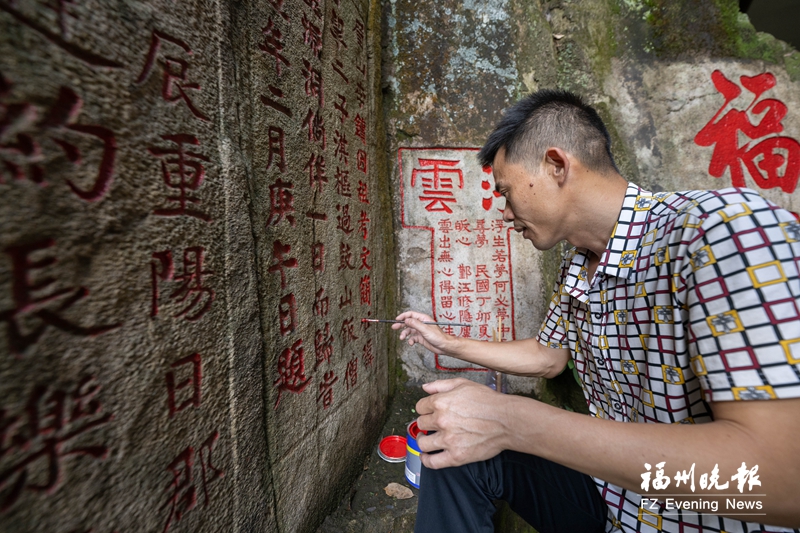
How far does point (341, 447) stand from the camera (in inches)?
81.0

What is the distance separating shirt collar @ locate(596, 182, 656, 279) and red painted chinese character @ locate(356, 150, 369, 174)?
164cm

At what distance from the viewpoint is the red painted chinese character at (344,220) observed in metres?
2.10

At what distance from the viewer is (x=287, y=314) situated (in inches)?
60.0

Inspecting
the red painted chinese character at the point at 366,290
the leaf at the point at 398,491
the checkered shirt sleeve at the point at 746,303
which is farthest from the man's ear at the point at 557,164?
the leaf at the point at 398,491

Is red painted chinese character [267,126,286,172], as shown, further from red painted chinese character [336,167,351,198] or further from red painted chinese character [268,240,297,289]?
red painted chinese character [336,167,351,198]

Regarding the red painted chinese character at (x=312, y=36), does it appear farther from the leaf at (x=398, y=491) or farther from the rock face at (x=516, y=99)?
the leaf at (x=398, y=491)

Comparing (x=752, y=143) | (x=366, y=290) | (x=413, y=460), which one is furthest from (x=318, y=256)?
(x=752, y=143)

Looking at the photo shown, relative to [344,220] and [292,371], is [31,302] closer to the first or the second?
[292,371]

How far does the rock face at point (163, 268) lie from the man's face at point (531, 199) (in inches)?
35.6

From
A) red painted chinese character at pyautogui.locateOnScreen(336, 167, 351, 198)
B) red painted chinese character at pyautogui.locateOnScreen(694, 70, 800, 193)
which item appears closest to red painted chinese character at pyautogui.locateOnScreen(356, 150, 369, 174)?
red painted chinese character at pyautogui.locateOnScreen(336, 167, 351, 198)

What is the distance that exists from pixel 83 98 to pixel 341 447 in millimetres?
1921

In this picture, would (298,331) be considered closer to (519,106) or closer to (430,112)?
(519,106)

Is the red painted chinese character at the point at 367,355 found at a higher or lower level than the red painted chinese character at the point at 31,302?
lower

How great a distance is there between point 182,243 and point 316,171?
0.94 m
